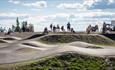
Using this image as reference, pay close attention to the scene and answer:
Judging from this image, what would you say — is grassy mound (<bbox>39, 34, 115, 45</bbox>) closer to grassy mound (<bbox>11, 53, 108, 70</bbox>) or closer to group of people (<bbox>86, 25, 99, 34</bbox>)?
group of people (<bbox>86, 25, 99, 34</bbox>)

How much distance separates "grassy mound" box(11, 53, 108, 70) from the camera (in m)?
26.9

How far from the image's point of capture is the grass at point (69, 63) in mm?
26938

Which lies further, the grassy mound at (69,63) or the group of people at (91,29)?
the group of people at (91,29)

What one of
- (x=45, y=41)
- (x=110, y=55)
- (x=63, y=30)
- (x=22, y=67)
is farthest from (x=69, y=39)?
(x=22, y=67)

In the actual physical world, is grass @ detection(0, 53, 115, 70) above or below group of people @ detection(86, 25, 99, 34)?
below

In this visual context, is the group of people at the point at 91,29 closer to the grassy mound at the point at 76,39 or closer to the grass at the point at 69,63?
the grassy mound at the point at 76,39

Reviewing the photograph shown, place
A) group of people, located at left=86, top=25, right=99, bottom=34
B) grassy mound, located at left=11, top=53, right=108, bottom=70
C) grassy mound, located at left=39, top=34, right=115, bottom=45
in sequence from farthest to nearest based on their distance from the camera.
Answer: group of people, located at left=86, top=25, right=99, bottom=34, grassy mound, located at left=39, top=34, right=115, bottom=45, grassy mound, located at left=11, top=53, right=108, bottom=70

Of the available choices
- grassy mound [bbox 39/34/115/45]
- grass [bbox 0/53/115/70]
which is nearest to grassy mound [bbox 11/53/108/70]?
grass [bbox 0/53/115/70]

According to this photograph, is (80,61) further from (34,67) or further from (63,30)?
(63,30)

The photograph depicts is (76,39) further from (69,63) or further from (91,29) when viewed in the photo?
(69,63)

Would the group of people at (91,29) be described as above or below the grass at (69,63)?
above

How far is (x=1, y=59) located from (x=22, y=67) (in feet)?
15.7

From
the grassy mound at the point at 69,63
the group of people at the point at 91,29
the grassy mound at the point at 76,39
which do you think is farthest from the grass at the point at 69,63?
the group of people at the point at 91,29

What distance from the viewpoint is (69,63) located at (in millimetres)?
27906
